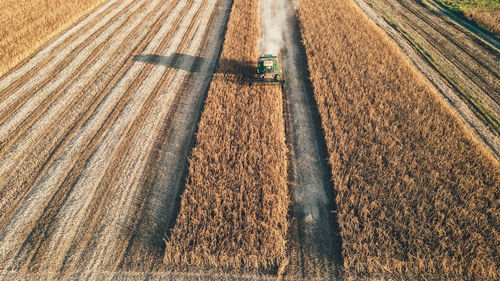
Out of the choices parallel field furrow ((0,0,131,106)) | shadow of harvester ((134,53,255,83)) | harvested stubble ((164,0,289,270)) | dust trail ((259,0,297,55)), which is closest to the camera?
harvested stubble ((164,0,289,270))

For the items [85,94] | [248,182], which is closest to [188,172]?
[248,182]

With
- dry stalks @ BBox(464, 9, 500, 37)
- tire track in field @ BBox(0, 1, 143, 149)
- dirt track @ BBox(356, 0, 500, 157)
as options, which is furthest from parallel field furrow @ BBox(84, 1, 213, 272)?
dry stalks @ BBox(464, 9, 500, 37)

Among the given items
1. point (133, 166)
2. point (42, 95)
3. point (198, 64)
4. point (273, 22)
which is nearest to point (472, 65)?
point (273, 22)

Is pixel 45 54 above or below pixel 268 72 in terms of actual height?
below

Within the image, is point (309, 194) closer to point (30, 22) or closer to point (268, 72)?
point (268, 72)

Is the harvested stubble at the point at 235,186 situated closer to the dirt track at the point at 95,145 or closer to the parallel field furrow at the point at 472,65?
the dirt track at the point at 95,145

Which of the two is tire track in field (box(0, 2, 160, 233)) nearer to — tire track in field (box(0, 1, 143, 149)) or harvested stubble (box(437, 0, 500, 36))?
tire track in field (box(0, 1, 143, 149))

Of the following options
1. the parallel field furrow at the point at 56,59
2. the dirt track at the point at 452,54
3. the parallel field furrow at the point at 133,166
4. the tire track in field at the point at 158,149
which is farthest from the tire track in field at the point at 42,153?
the dirt track at the point at 452,54
